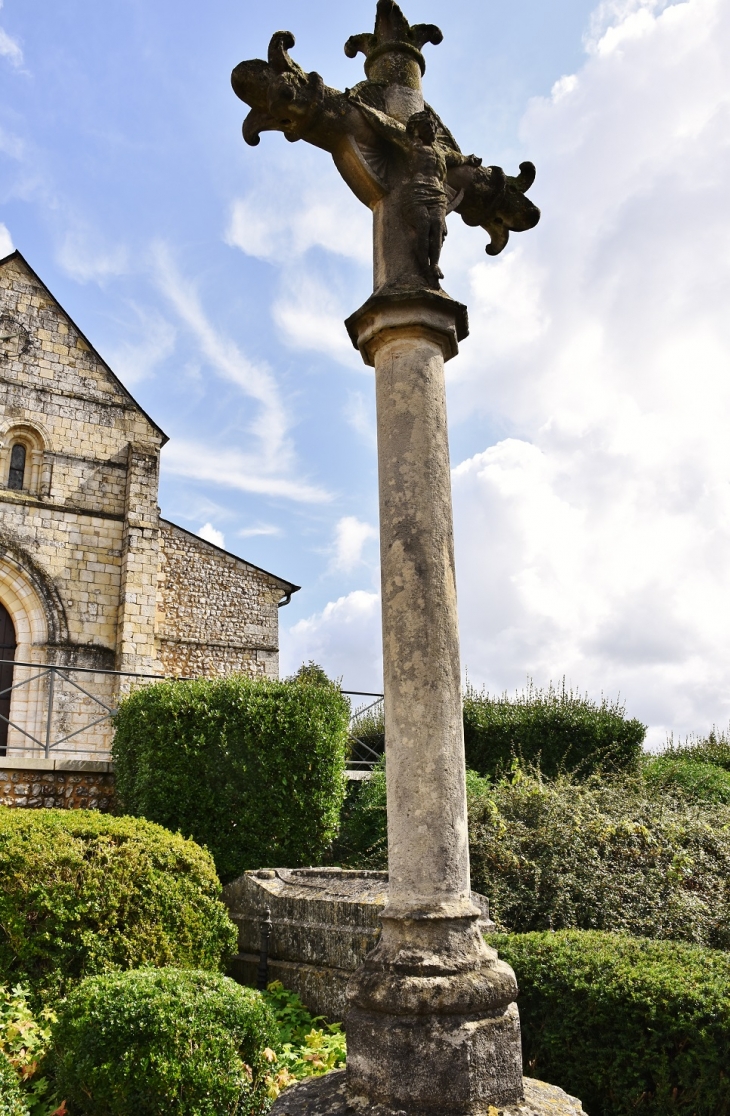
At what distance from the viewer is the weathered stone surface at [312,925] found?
5.24m

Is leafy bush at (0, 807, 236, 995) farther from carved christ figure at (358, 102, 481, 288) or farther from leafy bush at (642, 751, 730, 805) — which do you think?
leafy bush at (642, 751, 730, 805)

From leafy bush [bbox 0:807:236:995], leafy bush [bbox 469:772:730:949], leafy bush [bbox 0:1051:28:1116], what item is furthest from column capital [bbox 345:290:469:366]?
leafy bush [bbox 469:772:730:949]

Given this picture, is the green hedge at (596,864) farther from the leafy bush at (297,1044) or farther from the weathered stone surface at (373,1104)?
the weathered stone surface at (373,1104)

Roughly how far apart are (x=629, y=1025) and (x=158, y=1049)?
220cm

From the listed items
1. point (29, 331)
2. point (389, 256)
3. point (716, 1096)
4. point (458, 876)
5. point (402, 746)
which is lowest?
point (716, 1096)

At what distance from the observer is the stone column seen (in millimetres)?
2924

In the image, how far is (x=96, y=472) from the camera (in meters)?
15.8

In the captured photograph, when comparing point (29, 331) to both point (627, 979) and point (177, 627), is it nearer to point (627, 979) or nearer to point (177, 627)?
point (177, 627)

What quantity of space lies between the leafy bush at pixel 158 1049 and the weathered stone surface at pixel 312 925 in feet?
3.92

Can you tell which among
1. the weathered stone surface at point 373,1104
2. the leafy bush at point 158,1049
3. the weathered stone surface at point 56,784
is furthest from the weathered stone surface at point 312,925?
the weathered stone surface at point 56,784

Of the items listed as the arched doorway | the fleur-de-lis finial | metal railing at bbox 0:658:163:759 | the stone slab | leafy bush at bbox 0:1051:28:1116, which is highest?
the fleur-de-lis finial

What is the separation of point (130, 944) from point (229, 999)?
47.9 inches

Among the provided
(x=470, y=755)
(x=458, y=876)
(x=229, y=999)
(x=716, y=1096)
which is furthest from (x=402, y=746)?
(x=470, y=755)

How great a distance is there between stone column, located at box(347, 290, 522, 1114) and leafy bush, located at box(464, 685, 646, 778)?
9.04 meters
